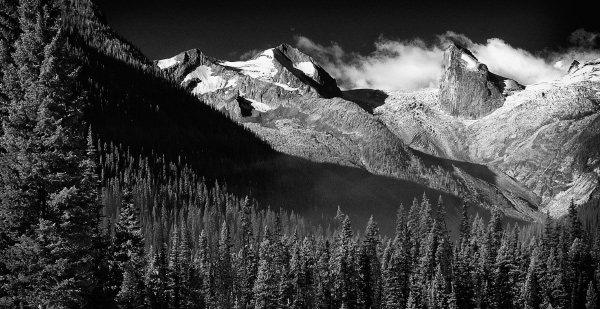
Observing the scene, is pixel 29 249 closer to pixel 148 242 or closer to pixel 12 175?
pixel 12 175

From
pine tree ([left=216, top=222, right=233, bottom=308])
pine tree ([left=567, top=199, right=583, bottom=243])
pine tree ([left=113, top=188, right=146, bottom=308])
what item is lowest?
pine tree ([left=216, top=222, right=233, bottom=308])

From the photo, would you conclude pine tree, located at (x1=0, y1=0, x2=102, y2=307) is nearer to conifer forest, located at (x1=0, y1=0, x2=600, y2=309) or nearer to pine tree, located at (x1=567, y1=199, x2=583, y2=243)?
conifer forest, located at (x1=0, y1=0, x2=600, y2=309)

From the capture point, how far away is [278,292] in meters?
76.6

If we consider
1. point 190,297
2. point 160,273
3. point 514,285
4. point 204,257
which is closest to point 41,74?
point 160,273

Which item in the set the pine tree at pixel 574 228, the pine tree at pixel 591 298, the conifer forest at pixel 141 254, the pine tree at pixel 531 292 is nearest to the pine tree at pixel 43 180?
the conifer forest at pixel 141 254

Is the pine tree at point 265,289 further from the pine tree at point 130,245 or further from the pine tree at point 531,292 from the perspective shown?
the pine tree at point 531,292

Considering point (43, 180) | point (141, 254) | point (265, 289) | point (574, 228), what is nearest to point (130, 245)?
point (141, 254)

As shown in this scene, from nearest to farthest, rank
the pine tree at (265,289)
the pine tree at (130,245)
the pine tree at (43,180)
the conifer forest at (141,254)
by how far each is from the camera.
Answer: the pine tree at (43,180)
the conifer forest at (141,254)
the pine tree at (130,245)
the pine tree at (265,289)

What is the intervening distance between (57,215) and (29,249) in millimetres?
1682

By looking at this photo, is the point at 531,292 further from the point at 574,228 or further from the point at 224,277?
the point at 224,277

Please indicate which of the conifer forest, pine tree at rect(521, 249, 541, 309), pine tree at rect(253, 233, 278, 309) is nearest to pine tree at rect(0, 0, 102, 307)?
the conifer forest

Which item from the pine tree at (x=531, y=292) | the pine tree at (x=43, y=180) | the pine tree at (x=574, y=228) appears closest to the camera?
the pine tree at (x=43, y=180)

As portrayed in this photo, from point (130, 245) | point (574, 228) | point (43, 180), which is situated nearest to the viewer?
point (43, 180)

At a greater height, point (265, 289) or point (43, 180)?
point (43, 180)
